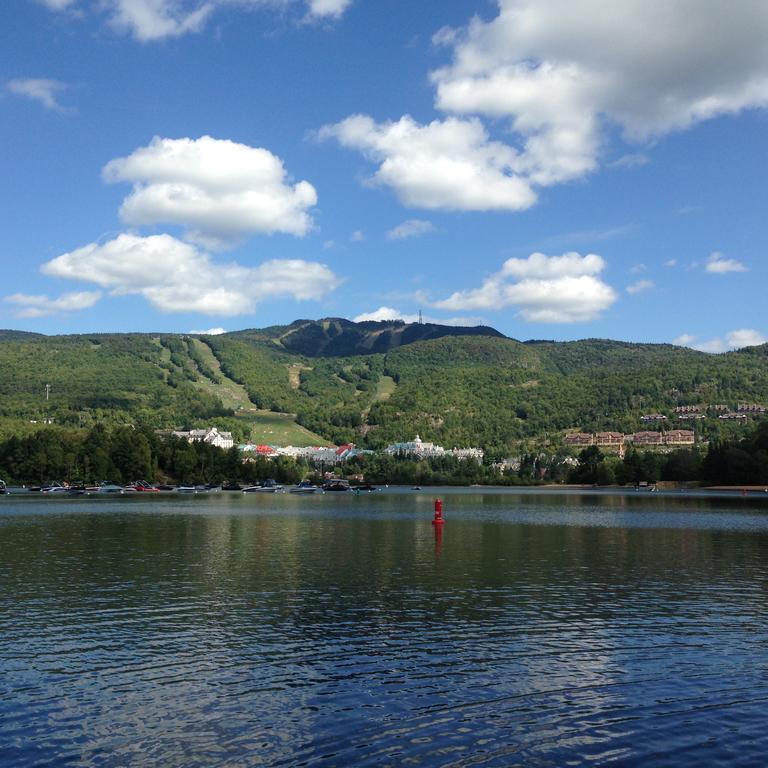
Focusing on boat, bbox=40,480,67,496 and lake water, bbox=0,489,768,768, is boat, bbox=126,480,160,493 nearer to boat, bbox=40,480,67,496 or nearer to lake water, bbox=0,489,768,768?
boat, bbox=40,480,67,496

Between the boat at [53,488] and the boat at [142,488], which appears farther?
the boat at [142,488]

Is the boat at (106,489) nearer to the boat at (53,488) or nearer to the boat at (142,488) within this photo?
the boat at (142,488)

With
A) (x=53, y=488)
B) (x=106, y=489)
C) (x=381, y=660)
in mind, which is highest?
(x=381, y=660)

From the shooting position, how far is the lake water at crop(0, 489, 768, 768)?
16047 millimetres

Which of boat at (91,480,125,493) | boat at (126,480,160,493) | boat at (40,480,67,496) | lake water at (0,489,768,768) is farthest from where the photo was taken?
boat at (126,480,160,493)

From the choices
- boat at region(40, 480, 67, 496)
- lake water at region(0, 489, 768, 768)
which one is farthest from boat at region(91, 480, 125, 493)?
lake water at region(0, 489, 768, 768)

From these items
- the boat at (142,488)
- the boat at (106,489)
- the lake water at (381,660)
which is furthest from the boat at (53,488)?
the lake water at (381,660)

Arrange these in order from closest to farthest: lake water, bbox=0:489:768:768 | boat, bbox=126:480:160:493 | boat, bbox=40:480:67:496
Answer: lake water, bbox=0:489:768:768
boat, bbox=40:480:67:496
boat, bbox=126:480:160:493

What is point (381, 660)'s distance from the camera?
22.6 meters

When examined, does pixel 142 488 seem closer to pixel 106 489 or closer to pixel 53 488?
pixel 106 489

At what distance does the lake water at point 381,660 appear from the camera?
1605 cm

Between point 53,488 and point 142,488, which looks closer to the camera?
point 53,488

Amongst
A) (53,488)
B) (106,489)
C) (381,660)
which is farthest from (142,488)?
(381,660)

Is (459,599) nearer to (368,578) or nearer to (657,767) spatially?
(368,578)
